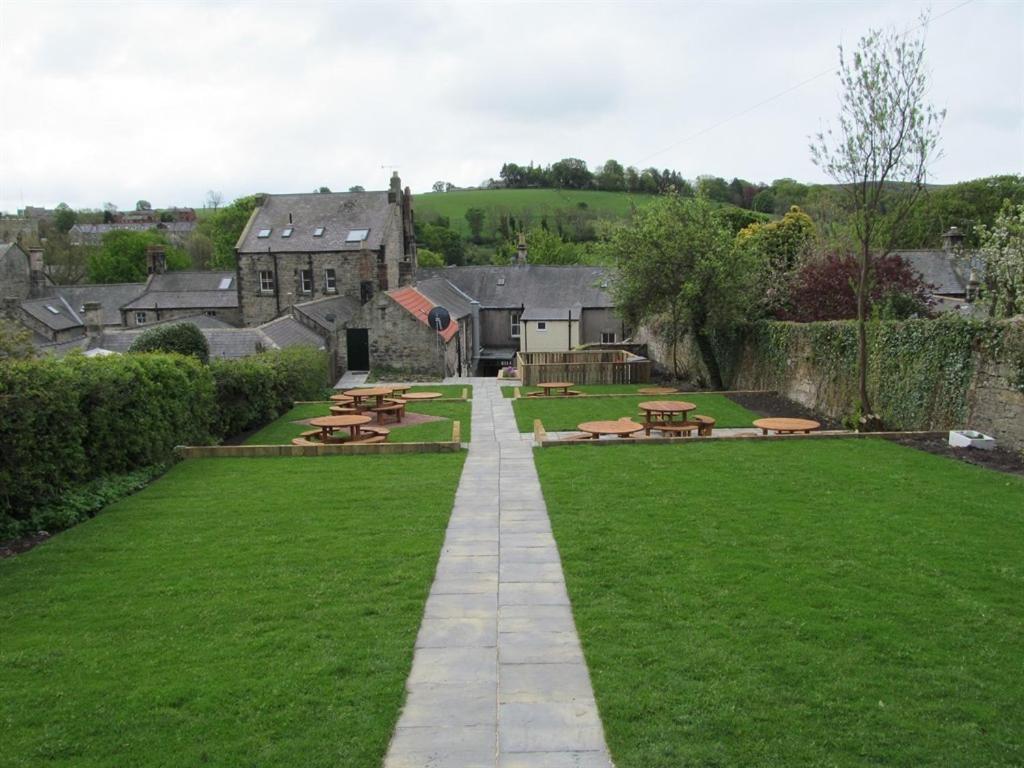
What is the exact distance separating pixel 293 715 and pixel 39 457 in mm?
7484

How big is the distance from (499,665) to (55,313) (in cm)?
5385

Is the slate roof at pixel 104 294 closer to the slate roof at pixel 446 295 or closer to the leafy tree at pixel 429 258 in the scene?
the slate roof at pixel 446 295

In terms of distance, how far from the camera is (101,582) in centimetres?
771

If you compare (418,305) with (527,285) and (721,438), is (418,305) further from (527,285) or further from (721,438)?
(721,438)

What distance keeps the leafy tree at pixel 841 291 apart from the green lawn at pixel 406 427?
1162 centimetres

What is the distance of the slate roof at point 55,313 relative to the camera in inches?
1877

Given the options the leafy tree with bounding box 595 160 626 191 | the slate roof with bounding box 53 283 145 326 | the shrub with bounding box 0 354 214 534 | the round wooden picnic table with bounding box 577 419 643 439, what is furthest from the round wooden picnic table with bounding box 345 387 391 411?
the leafy tree with bounding box 595 160 626 191

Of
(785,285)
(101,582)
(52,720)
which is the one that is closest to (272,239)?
(785,285)

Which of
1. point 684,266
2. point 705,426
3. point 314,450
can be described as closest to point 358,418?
point 314,450

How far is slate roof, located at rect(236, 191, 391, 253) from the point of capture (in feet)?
135

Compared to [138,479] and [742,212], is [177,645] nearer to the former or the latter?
[138,479]

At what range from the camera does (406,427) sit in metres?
18.3

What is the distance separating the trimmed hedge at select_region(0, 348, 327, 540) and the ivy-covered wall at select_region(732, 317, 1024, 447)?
50.1ft

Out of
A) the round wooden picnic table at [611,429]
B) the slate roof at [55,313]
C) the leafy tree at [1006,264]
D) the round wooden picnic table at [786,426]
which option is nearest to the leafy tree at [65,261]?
the slate roof at [55,313]
